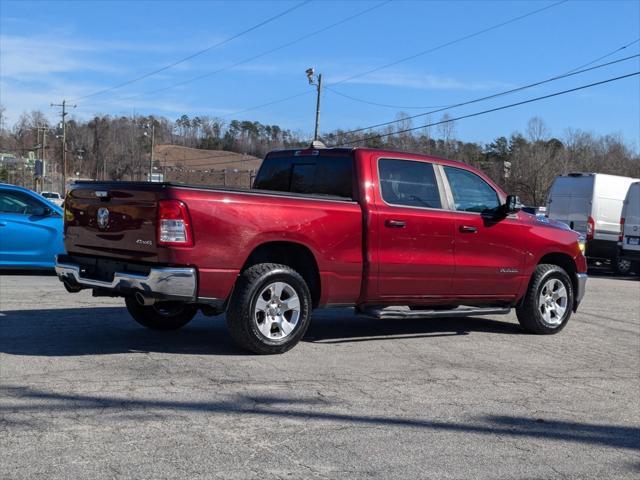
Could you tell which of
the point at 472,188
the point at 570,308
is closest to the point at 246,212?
the point at 472,188

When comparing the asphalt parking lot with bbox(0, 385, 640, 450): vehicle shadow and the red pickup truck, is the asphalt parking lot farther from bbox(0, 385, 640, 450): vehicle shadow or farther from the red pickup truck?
the red pickup truck

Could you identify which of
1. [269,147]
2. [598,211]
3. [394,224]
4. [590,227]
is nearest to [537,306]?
[394,224]

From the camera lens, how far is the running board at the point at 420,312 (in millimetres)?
7414

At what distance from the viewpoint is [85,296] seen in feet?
34.4

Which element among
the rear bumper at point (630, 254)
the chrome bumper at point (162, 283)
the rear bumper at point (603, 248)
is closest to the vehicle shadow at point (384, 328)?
the chrome bumper at point (162, 283)

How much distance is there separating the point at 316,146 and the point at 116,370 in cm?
342

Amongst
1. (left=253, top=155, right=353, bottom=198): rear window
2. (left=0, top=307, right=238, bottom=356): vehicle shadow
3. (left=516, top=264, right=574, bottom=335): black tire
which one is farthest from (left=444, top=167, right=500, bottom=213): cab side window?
(left=0, top=307, right=238, bottom=356): vehicle shadow

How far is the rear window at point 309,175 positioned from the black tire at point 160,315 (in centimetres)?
170

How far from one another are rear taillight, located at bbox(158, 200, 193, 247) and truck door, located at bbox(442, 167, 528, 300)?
3.14 meters

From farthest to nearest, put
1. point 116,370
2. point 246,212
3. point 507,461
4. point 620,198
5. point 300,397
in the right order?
1. point 620,198
2. point 246,212
3. point 116,370
4. point 300,397
5. point 507,461

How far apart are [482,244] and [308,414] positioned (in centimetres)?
380

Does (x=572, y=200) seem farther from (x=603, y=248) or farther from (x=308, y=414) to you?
(x=308, y=414)

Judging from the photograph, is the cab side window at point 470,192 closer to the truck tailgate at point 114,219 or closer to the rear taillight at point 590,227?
the truck tailgate at point 114,219

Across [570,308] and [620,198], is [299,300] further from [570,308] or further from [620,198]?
[620,198]
